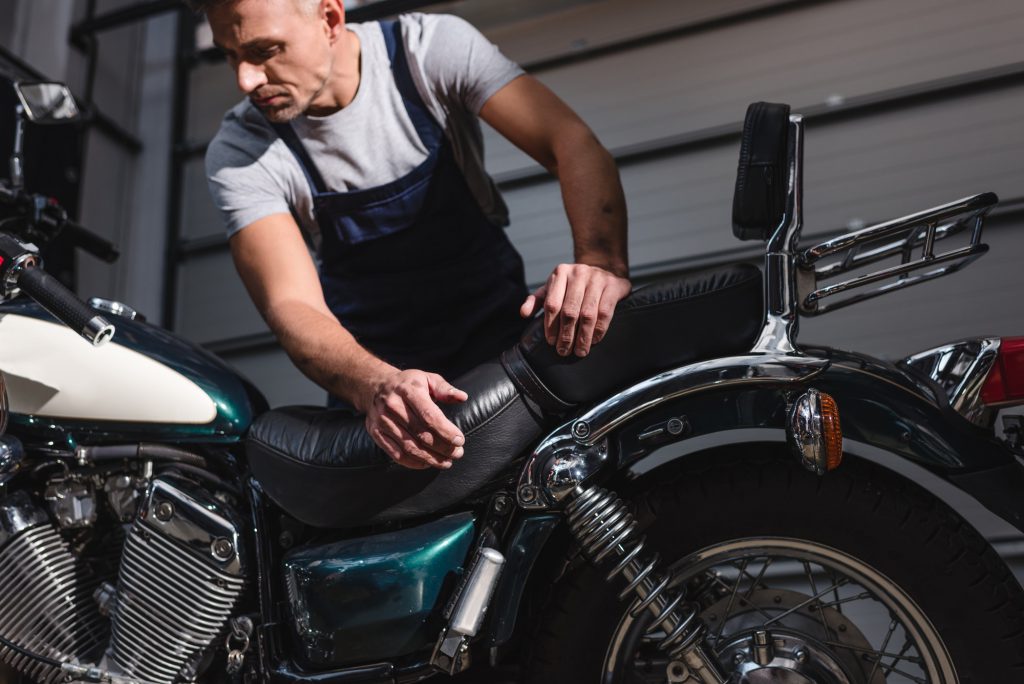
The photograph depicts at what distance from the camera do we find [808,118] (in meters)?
2.99

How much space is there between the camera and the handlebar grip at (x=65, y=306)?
1268mm

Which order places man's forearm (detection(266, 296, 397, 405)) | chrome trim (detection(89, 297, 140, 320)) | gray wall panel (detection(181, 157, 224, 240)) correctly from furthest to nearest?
gray wall panel (detection(181, 157, 224, 240)) → chrome trim (detection(89, 297, 140, 320)) → man's forearm (detection(266, 296, 397, 405))

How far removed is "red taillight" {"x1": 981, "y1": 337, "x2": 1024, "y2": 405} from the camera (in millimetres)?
1100

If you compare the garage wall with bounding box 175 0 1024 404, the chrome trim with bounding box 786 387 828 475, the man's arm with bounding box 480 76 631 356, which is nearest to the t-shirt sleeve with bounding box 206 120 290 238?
the man's arm with bounding box 480 76 631 356

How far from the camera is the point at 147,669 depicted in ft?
4.82

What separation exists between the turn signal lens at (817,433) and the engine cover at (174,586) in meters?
0.96

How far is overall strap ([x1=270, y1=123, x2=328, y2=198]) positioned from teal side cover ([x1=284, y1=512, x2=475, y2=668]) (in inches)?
32.6

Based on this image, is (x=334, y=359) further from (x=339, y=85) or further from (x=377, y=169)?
(x=339, y=85)

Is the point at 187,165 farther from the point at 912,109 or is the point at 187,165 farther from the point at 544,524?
the point at 544,524

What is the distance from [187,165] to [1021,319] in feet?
11.6

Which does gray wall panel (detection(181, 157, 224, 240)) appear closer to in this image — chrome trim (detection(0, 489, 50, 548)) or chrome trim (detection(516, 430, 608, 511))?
chrome trim (detection(0, 489, 50, 548))

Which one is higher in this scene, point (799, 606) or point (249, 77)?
point (249, 77)

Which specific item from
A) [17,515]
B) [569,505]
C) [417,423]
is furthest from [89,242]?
[569,505]

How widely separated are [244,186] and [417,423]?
0.85m
